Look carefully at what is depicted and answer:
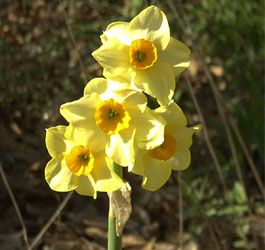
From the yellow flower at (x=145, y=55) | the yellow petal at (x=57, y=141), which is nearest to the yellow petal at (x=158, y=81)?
the yellow flower at (x=145, y=55)

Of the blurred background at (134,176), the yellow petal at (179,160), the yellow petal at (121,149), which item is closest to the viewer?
the yellow petal at (121,149)

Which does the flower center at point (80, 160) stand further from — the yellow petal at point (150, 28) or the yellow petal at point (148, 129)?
the yellow petal at point (150, 28)

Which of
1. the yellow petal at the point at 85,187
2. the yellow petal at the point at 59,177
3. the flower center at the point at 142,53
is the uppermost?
the flower center at the point at 142,53

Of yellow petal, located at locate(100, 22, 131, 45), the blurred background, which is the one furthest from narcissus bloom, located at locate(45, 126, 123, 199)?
the blurred background

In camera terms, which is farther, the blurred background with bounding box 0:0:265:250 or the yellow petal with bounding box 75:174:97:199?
the blurred background with bounding box 0:0:265:250

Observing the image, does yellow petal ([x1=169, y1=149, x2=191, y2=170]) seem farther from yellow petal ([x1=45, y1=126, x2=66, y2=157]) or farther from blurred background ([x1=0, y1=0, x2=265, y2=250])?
blurred background ([x1=0, y1=0, x2=265, y2=250])

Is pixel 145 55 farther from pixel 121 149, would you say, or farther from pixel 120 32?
pixel 121 149

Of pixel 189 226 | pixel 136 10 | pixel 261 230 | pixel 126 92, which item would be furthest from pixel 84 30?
pixel 126 92
